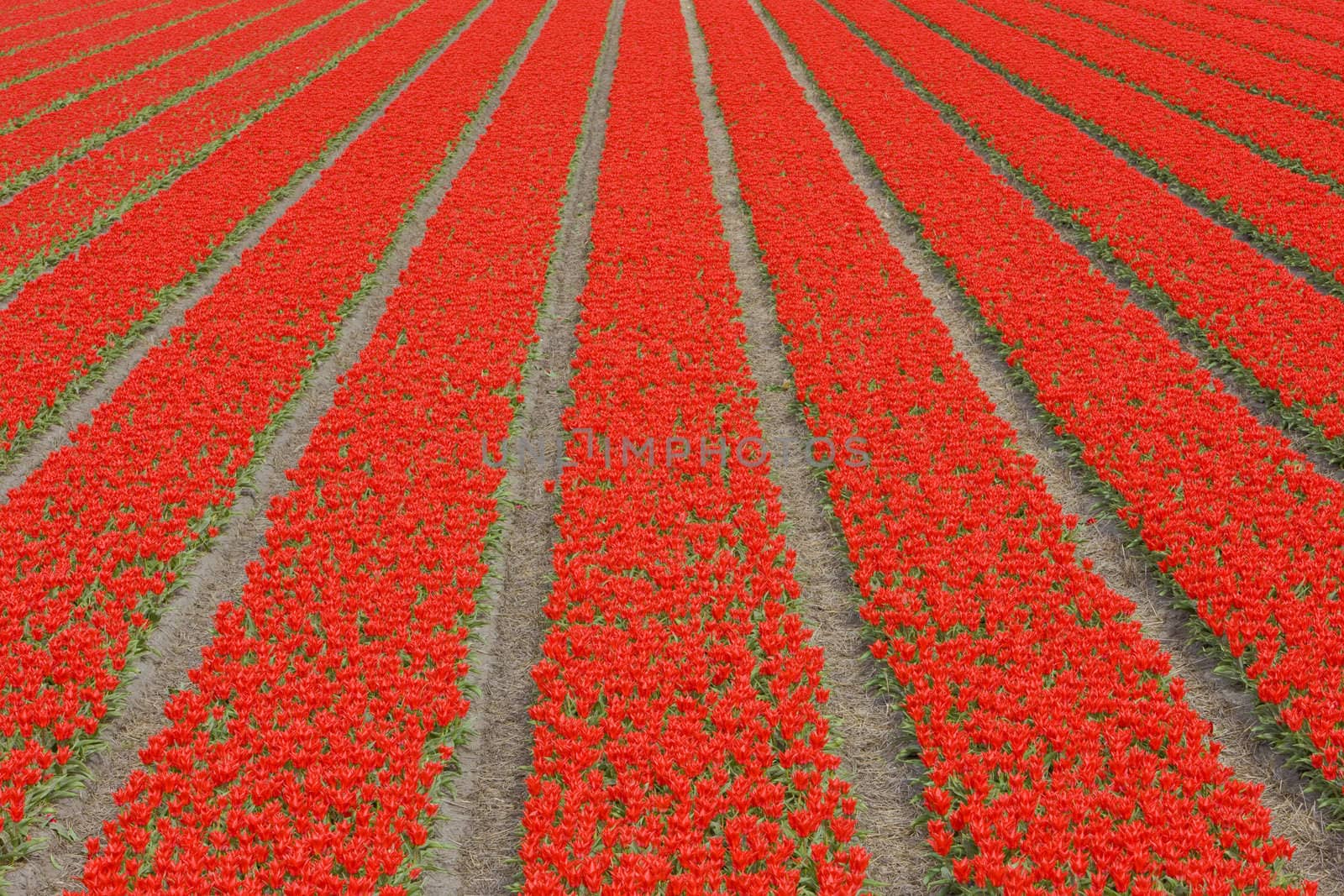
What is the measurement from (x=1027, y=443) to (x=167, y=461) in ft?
36.1

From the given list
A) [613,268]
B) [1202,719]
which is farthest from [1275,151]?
[1202,719]

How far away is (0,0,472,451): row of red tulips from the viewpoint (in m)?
12.3

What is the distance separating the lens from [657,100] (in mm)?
25922

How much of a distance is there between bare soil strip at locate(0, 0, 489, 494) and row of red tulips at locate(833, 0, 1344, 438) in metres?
14.2

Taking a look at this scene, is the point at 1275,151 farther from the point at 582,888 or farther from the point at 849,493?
the point at 582,888

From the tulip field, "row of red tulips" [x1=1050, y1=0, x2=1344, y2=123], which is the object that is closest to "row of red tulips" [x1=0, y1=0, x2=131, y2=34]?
the tulip field

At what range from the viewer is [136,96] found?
26469mm

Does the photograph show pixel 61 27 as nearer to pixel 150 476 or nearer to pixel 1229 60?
pixel 150 476

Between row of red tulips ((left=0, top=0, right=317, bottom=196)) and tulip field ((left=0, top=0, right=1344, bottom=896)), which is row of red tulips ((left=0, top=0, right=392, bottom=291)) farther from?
row of red tulips ((left=0, top=0, right=317, bottom=196))

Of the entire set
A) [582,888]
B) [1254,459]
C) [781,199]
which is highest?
[781,199]

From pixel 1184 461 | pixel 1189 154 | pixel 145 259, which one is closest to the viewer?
pixel 1184 461

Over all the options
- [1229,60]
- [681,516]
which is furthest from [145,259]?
[1229,60]

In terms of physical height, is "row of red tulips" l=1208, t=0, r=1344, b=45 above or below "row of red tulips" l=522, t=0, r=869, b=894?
above

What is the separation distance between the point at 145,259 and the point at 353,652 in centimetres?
1205
